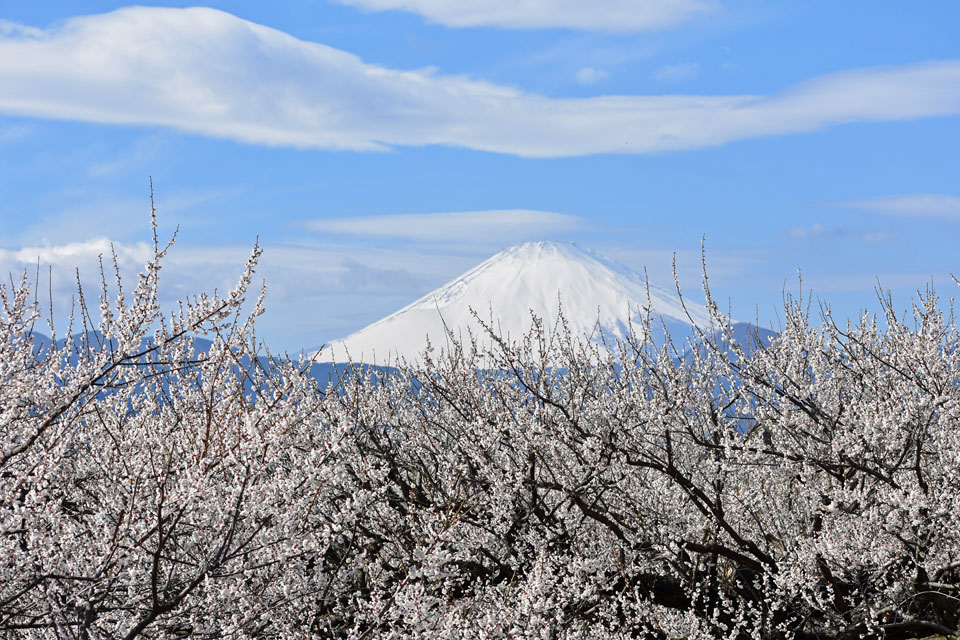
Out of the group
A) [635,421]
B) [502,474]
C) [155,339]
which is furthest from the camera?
[635,421]

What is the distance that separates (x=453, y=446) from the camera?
9.06 m

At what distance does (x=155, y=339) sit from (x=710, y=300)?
4970mm

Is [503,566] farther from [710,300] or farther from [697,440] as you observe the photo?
[710,300]

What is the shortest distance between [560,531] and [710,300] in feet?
8.13

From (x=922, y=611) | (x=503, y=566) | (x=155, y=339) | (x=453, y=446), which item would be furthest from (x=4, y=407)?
(x=922, y=611)

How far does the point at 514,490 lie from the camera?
744cm

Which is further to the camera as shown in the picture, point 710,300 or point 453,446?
point 453,446

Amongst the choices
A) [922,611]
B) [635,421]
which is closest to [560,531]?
[635,421]

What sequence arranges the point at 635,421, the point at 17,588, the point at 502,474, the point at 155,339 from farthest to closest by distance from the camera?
the point at 635,421 → the point at 502,474 → the point at 155,339 → the point at 17,588

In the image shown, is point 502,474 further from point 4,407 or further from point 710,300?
point 4,407

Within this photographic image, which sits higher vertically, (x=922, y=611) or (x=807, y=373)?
(x=807, y=373)

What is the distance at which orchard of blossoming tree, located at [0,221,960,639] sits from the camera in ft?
14.7

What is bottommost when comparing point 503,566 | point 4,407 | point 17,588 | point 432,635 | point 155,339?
point 503,566

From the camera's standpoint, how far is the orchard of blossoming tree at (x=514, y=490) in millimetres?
4480
